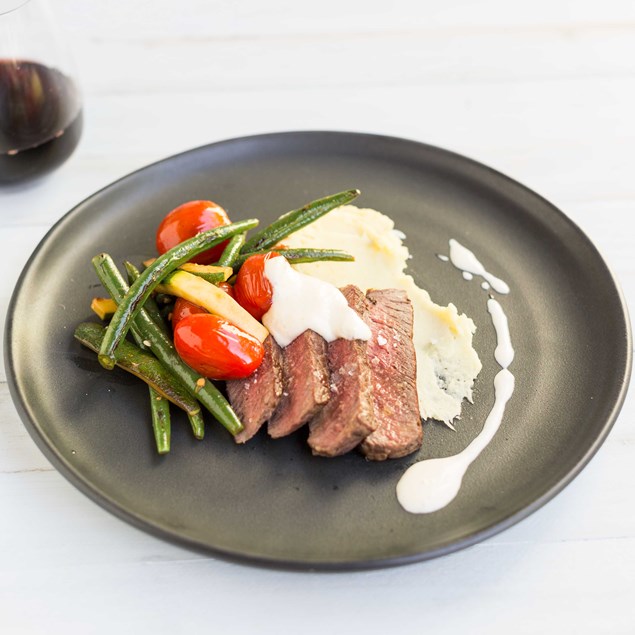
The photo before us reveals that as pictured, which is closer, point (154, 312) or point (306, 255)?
point (154, 312)

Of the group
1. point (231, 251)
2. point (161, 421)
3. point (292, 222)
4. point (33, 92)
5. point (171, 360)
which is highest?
point (33, 92)

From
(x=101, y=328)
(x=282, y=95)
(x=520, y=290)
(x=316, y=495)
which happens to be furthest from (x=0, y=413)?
(x=282, y=95)

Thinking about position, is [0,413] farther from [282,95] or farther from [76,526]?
[282,95]

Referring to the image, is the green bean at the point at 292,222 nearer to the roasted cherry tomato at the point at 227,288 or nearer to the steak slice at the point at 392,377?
the roasted cherry tomato at the point at 227,288

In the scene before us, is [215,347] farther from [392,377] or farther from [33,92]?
[33,92]

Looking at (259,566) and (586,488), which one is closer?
(259,566)

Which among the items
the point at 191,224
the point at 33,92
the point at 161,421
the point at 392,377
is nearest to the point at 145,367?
the point at 161,421
